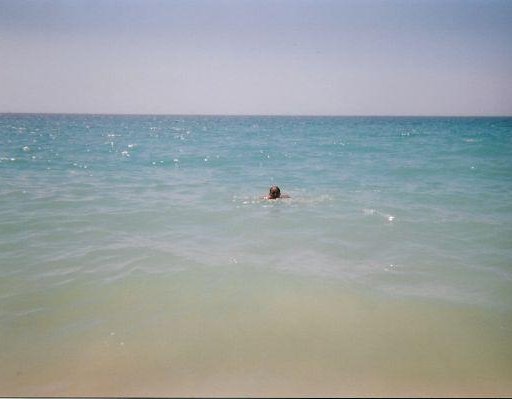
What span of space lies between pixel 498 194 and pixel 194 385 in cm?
1258

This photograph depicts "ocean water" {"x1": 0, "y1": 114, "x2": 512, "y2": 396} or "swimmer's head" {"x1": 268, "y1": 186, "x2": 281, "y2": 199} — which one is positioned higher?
"swimmer's head" {"x1": 268, "y1": 186, "x2": 281, "y2": 199}

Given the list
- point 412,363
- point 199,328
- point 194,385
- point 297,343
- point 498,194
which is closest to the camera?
point 194,385

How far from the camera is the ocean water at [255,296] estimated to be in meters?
3.97

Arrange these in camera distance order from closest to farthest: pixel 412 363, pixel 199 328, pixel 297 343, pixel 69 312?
pixel 412 363, pixel 297 343, pixel 199 328, pixel 69 312

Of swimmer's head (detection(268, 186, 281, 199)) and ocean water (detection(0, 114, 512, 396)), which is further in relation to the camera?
swimmer's head (detection(268, 186, 281, 199))

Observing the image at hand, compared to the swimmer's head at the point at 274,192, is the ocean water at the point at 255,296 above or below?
below

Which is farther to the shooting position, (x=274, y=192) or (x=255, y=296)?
(x=274, y=192)

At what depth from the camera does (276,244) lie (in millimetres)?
7914

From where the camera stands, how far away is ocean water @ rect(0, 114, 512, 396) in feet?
13.0

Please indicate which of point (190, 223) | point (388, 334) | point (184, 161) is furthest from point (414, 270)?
point (184, 161)

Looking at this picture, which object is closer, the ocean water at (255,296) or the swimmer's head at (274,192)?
the ocean water at (255,296)

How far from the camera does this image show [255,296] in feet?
18.3

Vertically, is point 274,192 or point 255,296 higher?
point 274,192

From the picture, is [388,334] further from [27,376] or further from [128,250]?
[128,250]
